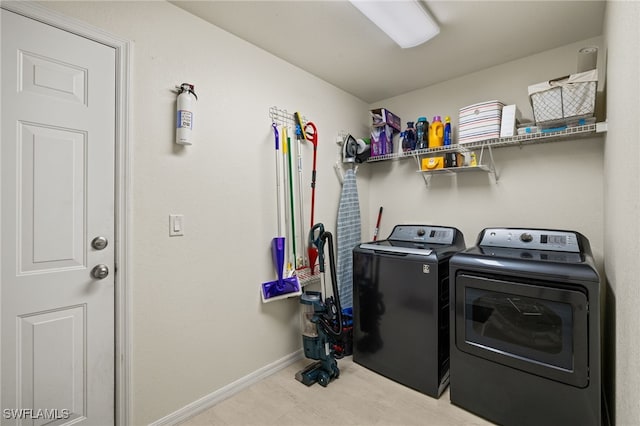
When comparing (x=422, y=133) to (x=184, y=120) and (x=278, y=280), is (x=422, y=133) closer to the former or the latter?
(x=278, y=280)

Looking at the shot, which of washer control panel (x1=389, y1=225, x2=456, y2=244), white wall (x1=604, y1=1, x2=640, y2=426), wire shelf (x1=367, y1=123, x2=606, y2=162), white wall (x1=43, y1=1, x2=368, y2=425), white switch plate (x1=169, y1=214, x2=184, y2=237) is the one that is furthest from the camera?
washer control panel (x1=389, y1=225, x2=456, y2=244)

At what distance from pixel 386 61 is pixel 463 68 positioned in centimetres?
71

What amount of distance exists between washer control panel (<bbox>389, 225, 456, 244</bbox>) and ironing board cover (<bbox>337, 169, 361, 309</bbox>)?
1.44 ft

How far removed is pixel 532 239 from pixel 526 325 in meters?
0.65

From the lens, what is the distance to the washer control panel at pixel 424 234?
2.39 metres

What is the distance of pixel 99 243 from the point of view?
146 cm

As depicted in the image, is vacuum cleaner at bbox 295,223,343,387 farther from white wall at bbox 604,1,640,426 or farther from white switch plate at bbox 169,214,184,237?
white wall at bbox 604,1,640,426

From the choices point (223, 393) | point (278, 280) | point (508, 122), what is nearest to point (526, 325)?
point (508, 122)

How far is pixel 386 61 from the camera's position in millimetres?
2398

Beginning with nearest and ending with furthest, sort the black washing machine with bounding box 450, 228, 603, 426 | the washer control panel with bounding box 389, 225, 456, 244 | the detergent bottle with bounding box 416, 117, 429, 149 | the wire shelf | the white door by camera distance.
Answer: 1. the white door
2. the black washing machine with bounding box 450, 228, 603, 426
3. the wire shelf
4. the washer control panel with bounding box 389, 225, 456, 244
5. the detergent bottle with bounding box 416, 117, 429, 149

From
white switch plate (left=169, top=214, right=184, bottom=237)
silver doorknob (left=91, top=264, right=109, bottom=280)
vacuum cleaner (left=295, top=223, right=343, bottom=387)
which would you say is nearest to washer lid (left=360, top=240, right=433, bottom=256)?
vacuum cleaner (left=295, top=223, right=343, bottom=387)

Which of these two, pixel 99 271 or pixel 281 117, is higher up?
pixel 281 117

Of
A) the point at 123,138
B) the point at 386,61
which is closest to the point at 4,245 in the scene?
the point at 123,138

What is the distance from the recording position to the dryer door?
4.80 ft
